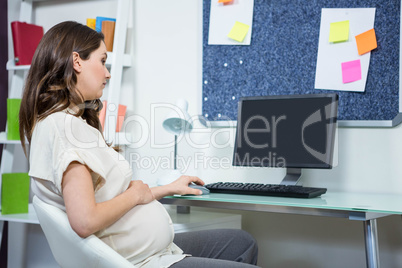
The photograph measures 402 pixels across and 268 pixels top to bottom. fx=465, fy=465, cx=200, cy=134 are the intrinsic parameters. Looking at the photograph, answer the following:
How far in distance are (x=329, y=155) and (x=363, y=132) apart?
27 centimetres

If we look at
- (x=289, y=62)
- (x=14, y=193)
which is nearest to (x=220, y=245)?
(x=289, y=62)

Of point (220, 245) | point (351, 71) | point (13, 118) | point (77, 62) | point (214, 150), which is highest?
point (351, 71)

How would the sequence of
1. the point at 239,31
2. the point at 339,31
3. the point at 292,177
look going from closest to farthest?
the point at 292,177, the point at 339,31, the point at 239,31

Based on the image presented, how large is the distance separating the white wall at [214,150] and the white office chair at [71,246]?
3.57 ft

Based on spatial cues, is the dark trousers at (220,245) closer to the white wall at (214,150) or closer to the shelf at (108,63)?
the white wall at (214,150)

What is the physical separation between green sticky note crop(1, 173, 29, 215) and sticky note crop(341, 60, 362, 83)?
1514mm

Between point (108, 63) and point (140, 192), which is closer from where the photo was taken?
point (140, 192)

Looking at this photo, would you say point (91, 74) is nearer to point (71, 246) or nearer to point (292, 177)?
point (71, 246)

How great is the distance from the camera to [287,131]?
1717 millimetres

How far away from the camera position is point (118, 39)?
83.7 inches

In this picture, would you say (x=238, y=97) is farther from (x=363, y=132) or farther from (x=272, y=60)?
(x=363, y=132)

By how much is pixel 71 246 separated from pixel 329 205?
702 mm

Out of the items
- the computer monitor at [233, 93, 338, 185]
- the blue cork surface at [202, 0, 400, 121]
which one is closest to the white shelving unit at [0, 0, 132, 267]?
the blue cork surface at [202, 0, 400, 121]

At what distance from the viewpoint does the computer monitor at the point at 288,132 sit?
164 cm
